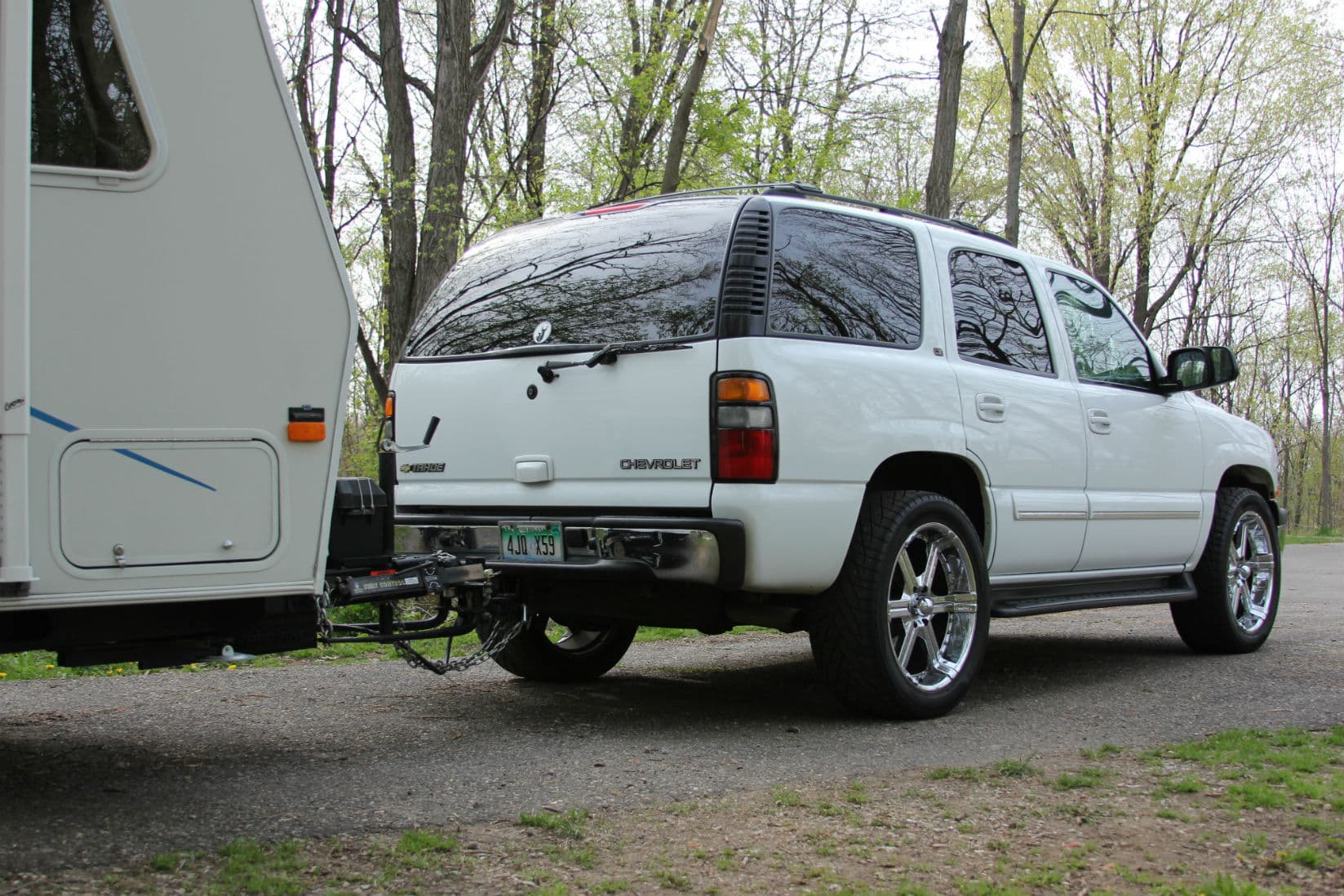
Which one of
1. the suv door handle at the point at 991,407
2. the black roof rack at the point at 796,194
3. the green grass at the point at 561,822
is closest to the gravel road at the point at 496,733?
the green grass at the point at 561,822

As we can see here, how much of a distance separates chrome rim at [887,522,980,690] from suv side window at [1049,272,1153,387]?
151 centimetres

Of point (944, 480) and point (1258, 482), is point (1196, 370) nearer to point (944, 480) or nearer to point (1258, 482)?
point (1258, 482)

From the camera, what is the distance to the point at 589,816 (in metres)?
3.82

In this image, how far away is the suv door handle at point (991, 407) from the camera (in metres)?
5.62

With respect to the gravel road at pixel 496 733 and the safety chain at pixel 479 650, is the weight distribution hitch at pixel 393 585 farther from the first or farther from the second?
the gravel road at pixel 496 733

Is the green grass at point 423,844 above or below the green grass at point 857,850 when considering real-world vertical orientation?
above

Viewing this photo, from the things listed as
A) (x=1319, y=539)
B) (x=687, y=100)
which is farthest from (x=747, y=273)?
(x=1319, y=539)

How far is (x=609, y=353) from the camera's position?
493 cm

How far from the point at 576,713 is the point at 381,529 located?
1.55 meters

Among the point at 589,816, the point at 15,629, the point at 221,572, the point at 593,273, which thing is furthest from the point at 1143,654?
the point at 15,629

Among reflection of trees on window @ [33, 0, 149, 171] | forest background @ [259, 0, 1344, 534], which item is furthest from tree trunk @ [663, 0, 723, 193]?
reflection of trees on window @ [33, 0, 149, 171]

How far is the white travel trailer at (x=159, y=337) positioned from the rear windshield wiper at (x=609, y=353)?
117 centimetres

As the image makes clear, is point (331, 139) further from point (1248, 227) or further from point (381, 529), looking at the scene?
point (1248, 227)

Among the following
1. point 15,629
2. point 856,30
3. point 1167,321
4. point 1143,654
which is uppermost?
point 856,30
